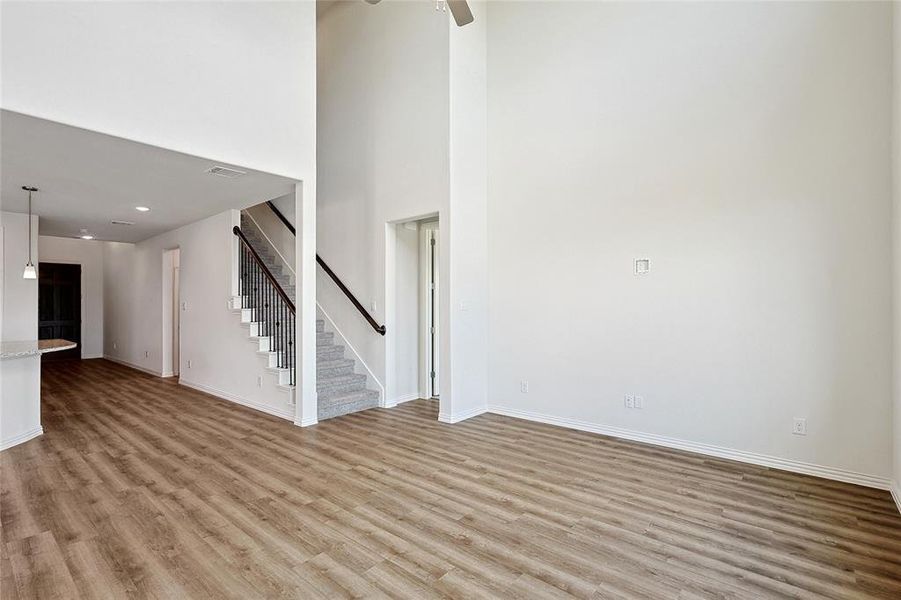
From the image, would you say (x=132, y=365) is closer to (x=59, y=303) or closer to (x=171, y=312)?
(x=171, y=312)

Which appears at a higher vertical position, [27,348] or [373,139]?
[373,139]

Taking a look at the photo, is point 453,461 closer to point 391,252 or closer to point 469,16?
point 391,252

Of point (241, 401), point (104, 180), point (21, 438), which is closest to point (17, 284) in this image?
point (21, 438)

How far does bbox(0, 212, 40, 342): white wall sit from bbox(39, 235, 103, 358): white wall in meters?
5.56

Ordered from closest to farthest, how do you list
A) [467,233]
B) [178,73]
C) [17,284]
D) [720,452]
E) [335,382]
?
[178,73], [720,452], [467,233], [335,382], [17,284]

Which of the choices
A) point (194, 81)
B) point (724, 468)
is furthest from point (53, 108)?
point (724, 468)

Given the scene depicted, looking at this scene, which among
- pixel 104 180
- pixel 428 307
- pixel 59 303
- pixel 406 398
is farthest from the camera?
pixel 59 303

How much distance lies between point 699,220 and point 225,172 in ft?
14.9

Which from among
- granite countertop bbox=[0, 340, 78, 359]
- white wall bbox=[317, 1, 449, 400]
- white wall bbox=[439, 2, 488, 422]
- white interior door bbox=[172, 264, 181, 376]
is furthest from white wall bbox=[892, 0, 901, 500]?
white interior door bbox=[172, 264, 181, 376]

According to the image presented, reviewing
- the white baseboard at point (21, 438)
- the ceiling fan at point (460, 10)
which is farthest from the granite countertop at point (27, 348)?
the ceiling fan at point (460, 10)

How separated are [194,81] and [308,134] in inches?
46.8

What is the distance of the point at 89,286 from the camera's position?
1070 centimetres

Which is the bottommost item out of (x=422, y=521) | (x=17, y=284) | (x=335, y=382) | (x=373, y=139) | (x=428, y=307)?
(x=422, y=521)

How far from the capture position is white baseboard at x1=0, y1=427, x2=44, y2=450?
4164mm
